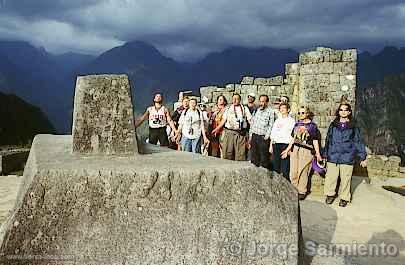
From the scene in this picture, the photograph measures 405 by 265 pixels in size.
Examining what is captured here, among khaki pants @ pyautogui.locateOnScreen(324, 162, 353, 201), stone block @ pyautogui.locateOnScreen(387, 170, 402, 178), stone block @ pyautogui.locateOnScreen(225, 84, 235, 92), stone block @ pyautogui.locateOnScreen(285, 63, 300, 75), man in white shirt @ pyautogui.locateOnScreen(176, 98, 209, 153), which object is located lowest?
stone block @ pyautogui.locateOnScreen(387, 170, 402, 178)

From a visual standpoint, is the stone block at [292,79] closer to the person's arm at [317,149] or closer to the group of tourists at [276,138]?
the group of tourists at [276,138]

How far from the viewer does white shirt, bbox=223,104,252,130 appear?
8.02 metres

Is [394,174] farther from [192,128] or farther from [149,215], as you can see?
[149,215]

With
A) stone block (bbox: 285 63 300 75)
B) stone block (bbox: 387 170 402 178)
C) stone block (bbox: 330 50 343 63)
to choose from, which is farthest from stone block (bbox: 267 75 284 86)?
stone block (bbox: 387 170 402 178)

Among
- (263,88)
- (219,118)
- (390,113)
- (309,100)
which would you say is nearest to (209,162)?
(219,118)

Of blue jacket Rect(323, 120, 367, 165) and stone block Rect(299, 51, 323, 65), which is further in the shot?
stone block Rect(299, 51, 323, 65)

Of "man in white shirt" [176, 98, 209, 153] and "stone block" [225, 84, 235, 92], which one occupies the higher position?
"stone block" [225, 84, 235, 92]

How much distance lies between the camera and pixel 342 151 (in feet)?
25.0

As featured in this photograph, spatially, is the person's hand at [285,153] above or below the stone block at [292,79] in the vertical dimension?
below

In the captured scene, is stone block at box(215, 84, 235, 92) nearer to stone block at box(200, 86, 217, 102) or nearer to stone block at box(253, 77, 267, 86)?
stone block at box(200, 86, 217, 102)

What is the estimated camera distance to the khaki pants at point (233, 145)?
8055mm

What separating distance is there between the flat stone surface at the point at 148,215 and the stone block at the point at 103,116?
1.40ft

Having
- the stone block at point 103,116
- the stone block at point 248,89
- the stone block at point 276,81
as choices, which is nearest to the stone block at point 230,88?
the stone block at point 248,89

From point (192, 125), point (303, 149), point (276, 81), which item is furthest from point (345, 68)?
point (192, 125)
